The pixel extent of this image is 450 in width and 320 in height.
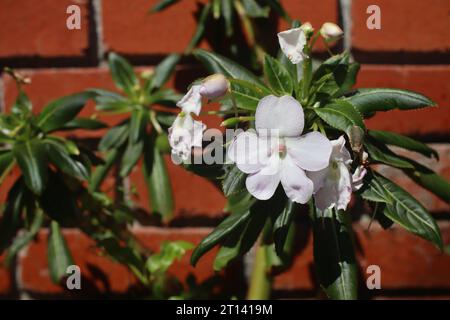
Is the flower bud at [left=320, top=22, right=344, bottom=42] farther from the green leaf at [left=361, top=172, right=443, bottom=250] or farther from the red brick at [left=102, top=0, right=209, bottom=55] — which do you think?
the red brick at [left=102, top=0, right=209, bottom=55]

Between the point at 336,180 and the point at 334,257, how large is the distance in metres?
0.12

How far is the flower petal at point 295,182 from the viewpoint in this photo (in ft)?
1.63

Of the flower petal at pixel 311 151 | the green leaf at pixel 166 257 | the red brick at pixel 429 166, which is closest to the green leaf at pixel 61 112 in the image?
the green leaf at pixel 166 257

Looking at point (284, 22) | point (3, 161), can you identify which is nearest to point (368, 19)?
point (284, 22)

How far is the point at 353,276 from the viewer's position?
58cm

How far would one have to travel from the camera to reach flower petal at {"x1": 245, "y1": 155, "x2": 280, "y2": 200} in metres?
0.52

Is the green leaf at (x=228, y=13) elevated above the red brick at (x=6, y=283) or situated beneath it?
elevated above

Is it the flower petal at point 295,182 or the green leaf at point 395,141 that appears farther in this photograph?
the green leaf at point 395,141

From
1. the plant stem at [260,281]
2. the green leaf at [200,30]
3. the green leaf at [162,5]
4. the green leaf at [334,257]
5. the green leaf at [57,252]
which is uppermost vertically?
the green leaf at [162,5]

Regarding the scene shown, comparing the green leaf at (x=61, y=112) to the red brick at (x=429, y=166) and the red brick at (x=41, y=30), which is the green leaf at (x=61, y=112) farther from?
the red brick at (x=429, y=166)

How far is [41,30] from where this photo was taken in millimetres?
862

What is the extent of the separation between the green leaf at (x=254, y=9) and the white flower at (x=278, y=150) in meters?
0.31

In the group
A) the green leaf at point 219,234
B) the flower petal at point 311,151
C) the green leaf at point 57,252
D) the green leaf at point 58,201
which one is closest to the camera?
the flower petal at point 311,151

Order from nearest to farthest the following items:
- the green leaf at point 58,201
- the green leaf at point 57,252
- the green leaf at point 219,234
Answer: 1. the green leaf at point 219,234
2. the green leaf at point 58,201
3. the green leaf at point 57,252
